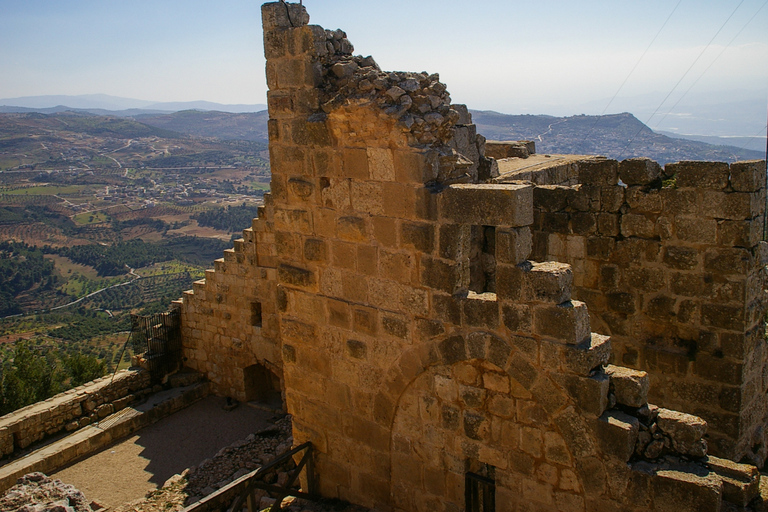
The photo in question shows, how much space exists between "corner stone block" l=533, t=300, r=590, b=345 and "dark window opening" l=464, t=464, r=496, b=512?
3.87 ft

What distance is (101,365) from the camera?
43.8ft

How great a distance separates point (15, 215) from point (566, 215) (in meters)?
94.6

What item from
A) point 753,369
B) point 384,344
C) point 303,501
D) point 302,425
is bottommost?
point 303,501

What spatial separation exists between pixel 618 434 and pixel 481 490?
3.96 feet

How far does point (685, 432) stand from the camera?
3.45 meters

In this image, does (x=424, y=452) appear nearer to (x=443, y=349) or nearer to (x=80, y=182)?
(x=443, y=349)

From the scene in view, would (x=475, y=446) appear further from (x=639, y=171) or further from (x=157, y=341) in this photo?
(x=157, y=341)

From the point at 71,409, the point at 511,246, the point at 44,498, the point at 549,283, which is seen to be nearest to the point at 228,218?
the point at 71,409

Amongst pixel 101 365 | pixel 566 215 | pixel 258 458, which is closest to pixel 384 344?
pixel 566 215

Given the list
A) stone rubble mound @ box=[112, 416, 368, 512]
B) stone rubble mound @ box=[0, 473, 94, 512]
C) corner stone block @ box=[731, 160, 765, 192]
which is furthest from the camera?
stone rubble mound @ box=[112, 416, 368, 512]

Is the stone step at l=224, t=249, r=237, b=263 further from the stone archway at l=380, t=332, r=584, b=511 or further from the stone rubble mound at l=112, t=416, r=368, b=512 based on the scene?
the stone archway at l=380, t=332, r=584, b=511

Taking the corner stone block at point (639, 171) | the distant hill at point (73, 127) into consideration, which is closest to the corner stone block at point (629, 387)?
the corner stone block at point (639, 171)

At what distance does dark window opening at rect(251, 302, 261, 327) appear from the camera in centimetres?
1049

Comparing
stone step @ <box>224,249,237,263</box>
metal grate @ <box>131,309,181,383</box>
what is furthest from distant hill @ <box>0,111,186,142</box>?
stone step @ <box>224,249,237,263</box>
